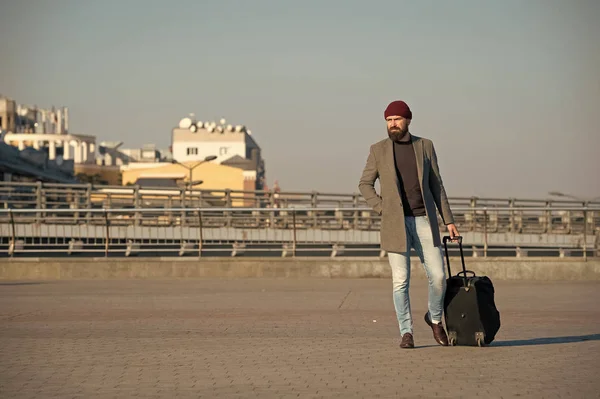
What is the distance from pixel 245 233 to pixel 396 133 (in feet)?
74.0

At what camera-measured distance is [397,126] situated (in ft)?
33.2

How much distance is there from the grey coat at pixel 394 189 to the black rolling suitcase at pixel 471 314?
0.33m

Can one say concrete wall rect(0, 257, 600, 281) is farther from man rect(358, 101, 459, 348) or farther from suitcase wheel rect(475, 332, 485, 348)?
man rect(358, 101, 459, 348)

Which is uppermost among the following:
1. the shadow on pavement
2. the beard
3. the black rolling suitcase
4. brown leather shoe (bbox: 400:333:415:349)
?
the beard

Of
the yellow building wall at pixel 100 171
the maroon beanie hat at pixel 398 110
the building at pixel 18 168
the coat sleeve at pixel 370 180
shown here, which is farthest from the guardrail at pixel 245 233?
the yellow building wall at pixel 100 171

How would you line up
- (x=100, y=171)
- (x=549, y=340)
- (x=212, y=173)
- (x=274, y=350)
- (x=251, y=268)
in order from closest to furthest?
(x=274, y=350) < (x=549, y=340) < (x=251, y=268) < (x=212, y=173) < (x=100, y=171)

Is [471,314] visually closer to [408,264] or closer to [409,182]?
[408,264]

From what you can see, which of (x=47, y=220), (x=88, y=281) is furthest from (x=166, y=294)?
(x=47, y=220)

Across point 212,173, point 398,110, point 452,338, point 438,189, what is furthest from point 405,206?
point 212,173

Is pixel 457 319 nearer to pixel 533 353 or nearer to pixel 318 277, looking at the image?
pixel 533 353

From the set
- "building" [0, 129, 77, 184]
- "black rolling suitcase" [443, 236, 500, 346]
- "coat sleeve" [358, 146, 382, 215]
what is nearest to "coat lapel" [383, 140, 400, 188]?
"coat sleeve" [358, 146, 382, 215]

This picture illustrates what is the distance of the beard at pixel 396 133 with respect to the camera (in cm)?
1013

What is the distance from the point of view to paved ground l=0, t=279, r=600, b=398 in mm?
A: 8078

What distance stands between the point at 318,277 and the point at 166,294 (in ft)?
16.1
